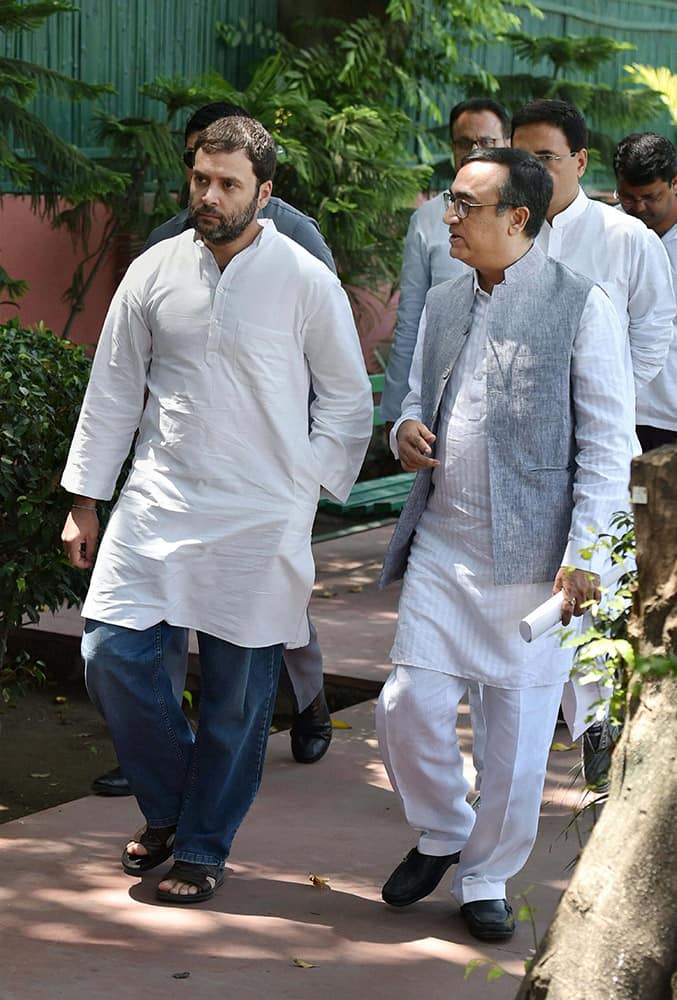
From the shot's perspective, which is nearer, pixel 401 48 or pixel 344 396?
pixel 344 396

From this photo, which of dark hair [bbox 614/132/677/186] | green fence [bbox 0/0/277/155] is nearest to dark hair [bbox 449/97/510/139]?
dark hair [bbox 614/132/677/186]

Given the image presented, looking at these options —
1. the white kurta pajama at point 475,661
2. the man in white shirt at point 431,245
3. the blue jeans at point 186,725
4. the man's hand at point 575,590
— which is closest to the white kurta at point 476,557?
the white kurta pajama at point 475,661

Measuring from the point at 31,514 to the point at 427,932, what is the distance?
1.82 metres

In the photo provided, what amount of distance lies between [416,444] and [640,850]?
5.74 ft

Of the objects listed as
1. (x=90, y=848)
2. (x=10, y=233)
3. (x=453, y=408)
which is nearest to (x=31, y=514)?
(x=90, y=848)

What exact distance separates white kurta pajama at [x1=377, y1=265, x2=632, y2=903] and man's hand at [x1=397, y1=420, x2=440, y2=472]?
6 cm

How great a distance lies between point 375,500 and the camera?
10.5 meters

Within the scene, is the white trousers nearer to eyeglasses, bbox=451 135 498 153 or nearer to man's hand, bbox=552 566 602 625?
man's hand, bbox=552 566 602 625

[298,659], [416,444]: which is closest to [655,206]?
[298,659]

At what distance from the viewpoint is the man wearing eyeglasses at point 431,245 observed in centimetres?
645

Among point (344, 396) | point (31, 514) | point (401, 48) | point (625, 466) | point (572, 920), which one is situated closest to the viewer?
point (572, 920)

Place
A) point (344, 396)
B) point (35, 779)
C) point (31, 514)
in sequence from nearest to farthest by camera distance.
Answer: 1. point (344, 396)
2. point (31, 514)
3. point (35, 779)

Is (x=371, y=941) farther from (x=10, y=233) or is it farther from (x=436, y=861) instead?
(x=10, y=233)

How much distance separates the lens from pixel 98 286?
32.1ft
